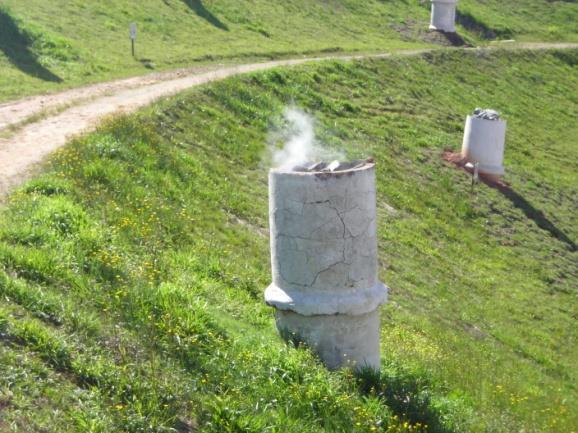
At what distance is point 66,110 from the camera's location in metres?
16.3

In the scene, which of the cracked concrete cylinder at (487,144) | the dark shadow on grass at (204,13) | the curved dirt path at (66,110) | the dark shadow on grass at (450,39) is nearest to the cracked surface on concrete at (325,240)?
the curved dirt path at (66,110)

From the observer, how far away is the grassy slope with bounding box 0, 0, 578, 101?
21123mm

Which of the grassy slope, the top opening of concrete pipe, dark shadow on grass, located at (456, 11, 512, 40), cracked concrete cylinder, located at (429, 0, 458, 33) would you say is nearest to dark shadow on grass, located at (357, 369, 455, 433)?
the top opening of concrete pipe

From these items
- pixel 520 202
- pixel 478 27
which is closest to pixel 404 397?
pixel 520 202

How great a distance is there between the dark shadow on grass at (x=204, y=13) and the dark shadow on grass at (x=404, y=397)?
23.6m

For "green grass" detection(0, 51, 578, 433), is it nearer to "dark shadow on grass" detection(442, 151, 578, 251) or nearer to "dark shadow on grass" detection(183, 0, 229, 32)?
"dark shadow on grass" detection(442, 151, 578, 251)

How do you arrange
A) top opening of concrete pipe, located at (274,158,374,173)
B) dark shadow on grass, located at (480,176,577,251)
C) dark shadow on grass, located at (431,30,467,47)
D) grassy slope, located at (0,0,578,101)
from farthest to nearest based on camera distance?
dark shadow on grass, located at (431,30,467,47) < grassy slope, located at (0,0,578,101) < dark shadow on grass, located at (480,176,577,251) < top opening of concrete pipe, located at (274,158,374,173)

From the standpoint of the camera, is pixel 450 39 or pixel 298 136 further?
pixel 450 39

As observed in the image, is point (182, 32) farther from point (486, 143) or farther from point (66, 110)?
point (66, 110)

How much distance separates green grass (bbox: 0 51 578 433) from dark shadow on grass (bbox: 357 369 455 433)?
3 cm

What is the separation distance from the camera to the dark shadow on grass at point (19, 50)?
20.0 meters

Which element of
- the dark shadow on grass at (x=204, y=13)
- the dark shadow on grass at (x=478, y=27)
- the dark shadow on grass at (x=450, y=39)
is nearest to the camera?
the dark shadow on grass at (x=204, y=13)

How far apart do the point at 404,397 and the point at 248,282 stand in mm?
3278

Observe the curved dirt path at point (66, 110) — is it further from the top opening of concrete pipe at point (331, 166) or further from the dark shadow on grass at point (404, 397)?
the dark shadow on grass at point (404, 397)
